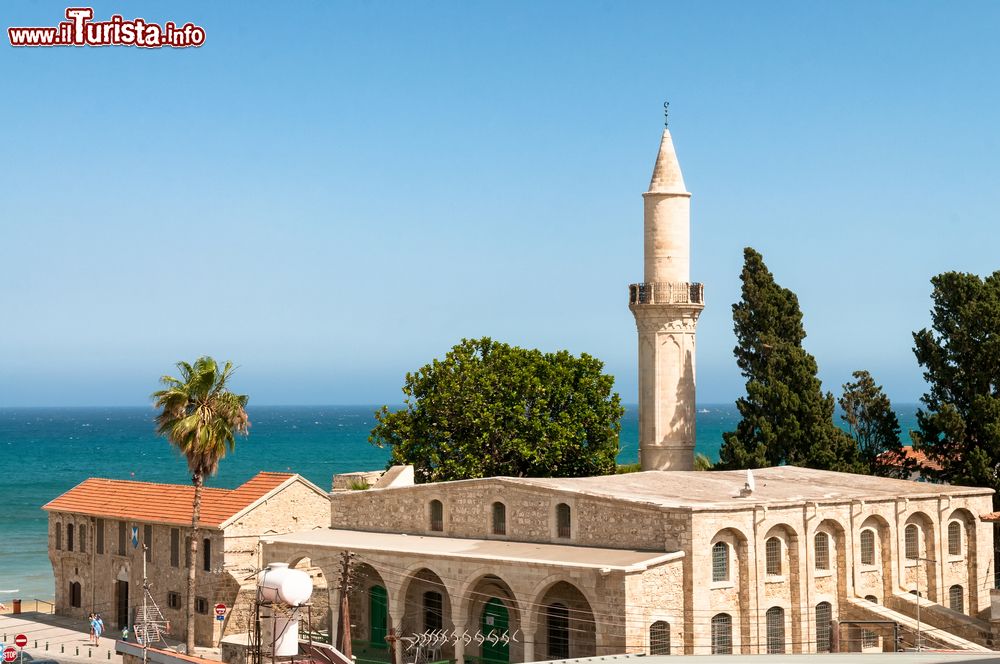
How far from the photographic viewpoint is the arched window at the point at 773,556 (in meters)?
44.2

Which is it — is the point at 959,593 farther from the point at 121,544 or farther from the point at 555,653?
the point at 121,544

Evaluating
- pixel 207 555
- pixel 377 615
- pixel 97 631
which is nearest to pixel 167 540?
pixel 207 555

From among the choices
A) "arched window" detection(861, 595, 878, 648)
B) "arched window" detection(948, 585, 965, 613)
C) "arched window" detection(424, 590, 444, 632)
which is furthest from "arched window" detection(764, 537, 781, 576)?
"arched window" detection(424, 590, 444, 632)

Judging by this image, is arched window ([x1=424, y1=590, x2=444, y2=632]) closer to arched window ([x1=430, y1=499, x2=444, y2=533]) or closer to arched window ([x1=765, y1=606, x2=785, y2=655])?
arched window ([x1=430, y1=499, x2=444, y2=533])

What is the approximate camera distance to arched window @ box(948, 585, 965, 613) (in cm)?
4972

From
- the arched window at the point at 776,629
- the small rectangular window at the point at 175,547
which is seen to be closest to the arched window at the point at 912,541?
the arched window at the point at 776,629

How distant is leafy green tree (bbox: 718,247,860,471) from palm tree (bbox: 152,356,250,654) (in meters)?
23.5

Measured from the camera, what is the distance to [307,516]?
181 ft

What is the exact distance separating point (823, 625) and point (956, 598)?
309 inches

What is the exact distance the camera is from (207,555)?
52.6 metres

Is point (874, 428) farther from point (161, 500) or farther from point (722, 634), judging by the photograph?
point (161, 500)

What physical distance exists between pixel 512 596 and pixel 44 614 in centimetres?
2655

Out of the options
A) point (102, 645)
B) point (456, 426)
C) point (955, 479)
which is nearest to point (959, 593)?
point (955, 479)
